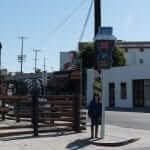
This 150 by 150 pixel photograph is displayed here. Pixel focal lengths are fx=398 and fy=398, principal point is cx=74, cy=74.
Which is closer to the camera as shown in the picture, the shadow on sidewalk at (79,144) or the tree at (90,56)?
the shadow on sidewalk at (79,144)

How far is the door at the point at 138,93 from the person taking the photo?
40.2 metres

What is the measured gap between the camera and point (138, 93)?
40.5 m

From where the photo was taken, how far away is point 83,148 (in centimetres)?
1241

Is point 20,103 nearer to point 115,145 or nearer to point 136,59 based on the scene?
point 115,145

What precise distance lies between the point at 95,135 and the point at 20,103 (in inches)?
171

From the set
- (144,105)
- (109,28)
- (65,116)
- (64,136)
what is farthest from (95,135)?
(144,105)

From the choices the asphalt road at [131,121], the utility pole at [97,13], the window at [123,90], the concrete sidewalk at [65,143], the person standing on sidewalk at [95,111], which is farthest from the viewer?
the window at [123,90]

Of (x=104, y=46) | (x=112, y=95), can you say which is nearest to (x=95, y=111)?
(x=104, y=46)

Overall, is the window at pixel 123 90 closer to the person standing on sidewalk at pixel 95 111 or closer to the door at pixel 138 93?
the door at pixel 138 93

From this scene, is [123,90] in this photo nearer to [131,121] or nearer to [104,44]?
[131,121]

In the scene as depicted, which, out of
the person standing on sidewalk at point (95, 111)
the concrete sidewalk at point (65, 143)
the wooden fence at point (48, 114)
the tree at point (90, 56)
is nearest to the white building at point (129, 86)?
the tree at point (90, 56)

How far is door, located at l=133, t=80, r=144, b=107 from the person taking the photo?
4016 cm

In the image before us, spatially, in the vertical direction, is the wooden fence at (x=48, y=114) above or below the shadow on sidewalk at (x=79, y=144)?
above

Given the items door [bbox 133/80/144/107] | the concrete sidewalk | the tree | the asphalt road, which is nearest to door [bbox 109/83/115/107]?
door [bbox 133/80/144/107]
